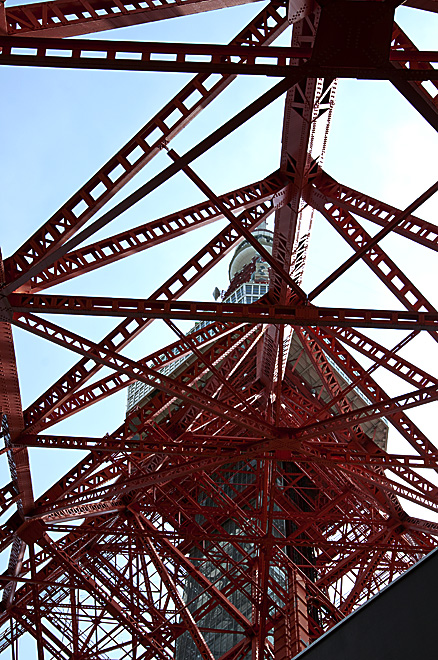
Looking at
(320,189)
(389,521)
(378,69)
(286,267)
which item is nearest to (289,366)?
(389,521)

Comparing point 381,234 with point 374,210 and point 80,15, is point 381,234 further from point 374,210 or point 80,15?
point 80,15

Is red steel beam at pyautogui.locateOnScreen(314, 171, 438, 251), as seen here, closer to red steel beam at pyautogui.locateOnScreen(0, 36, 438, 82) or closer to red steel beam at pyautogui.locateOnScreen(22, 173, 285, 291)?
red steel beam at pyautogui.locateOnScreen(22, 173, 285, 291)

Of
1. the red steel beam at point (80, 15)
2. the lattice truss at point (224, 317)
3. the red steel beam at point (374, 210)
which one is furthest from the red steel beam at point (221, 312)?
the red steel beam at point (80, 15)

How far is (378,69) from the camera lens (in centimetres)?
969

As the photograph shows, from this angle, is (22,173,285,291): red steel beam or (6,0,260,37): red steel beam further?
(22,173,285,291): red steel beam

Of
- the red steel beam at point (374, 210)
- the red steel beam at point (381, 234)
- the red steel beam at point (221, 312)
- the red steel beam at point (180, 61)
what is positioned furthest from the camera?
the red steel beam at point (374, 210)

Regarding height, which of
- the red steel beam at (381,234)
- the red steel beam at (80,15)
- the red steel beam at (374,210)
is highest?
the red steel beam at (80,15)

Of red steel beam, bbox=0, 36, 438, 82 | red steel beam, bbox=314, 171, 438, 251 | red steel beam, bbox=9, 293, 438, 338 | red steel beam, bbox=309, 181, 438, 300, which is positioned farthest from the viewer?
red steel beam, bbox=314, 171, 438, 251

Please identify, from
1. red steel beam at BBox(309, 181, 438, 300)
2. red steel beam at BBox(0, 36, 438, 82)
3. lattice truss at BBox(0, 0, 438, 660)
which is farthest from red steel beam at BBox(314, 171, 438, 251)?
red steel beam at BBox(0, 36, 438, 82)

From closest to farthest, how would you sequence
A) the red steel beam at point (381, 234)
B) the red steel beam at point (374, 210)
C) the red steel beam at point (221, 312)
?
Answer: the red steel beam at point (381, 234), the red steel beam at point (221, 312), the red steel beam at point (374, 210)

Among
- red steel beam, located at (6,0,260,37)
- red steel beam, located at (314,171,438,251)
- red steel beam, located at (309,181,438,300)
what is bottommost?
red steel beam, located at (309,181,438,300)

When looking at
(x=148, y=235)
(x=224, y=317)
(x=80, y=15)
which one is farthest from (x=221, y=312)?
(x=80, y=15)

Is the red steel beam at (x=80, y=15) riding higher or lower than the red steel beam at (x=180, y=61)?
higher

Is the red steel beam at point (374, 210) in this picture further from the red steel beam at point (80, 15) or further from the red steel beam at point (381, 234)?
the red steel beam at point (80, 15)
